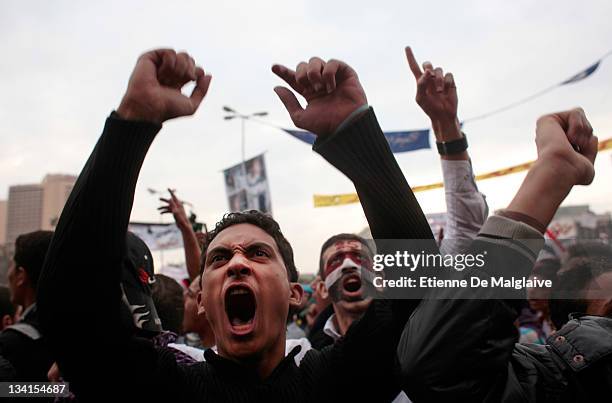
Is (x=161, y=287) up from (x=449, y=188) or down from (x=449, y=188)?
down

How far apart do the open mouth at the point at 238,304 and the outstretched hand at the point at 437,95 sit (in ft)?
2.83

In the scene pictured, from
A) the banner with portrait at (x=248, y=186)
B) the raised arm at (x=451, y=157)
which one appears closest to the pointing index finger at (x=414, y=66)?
the raised arm at (x=451, y=157)

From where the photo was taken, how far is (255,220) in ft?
6.79

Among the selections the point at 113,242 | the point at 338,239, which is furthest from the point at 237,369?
the point at 338,239

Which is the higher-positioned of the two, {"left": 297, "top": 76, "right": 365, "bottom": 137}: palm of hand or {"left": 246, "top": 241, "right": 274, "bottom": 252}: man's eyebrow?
{"left": 297, "top": 76, "right": 365, "bottom": 137}: palm of hand

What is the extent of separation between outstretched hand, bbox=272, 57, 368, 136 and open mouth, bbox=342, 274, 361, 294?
2165 millimetres

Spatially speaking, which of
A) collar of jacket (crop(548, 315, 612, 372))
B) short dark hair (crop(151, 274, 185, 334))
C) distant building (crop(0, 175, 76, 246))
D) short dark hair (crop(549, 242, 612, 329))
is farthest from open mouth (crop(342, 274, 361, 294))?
distant building (crop(0, 175, 76, 246))

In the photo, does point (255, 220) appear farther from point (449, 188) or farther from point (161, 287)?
point (161, 287)

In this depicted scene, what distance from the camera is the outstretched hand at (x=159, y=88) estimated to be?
129 centimetres

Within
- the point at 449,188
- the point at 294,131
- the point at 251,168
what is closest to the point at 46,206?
the point at 251,168

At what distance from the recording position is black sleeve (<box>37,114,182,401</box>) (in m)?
1.24

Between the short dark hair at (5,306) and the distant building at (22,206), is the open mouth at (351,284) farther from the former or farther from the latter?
the distant building at (22,206)

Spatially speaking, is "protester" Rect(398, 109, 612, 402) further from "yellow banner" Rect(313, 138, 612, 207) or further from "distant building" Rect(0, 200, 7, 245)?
"distant building" Rect(0, 200, 7, 245)

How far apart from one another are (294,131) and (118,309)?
223 inches
